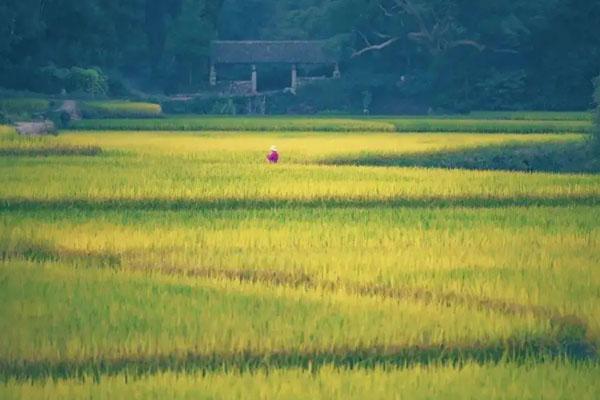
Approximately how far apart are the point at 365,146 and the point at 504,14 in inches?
857

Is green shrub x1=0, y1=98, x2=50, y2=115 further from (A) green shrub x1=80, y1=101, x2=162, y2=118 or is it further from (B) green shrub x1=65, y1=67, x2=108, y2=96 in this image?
(B) green shrub x1=65, y1=67, x2=108, y2=96

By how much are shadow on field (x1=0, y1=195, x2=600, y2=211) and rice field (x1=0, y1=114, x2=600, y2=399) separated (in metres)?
0.03

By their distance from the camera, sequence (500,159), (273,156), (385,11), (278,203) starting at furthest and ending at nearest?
(385,11) < (500,159) < (273,156) < (278,203)

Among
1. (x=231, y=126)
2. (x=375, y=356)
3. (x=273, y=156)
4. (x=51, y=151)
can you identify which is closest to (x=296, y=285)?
(x=375, y=356)

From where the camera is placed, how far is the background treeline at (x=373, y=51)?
137 ft

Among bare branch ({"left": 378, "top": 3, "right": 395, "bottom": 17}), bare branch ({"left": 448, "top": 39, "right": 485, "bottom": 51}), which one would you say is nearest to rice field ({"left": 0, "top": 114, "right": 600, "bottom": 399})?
bare branch ({"left": 448, "top": 39, "right": 485, "bottom": 51})

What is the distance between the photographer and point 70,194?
1434 centimetres

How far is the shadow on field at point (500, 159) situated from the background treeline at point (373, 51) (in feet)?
61.7

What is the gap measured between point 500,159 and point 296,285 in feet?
46.3

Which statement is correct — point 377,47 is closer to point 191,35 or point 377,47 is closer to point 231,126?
point 191,35

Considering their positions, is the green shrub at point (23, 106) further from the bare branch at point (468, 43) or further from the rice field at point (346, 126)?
the bare branch at point (468, 43)

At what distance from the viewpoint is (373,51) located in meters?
47.3

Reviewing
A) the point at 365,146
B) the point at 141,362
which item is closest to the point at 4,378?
the point at 141,362

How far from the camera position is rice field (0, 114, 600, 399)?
644cm
